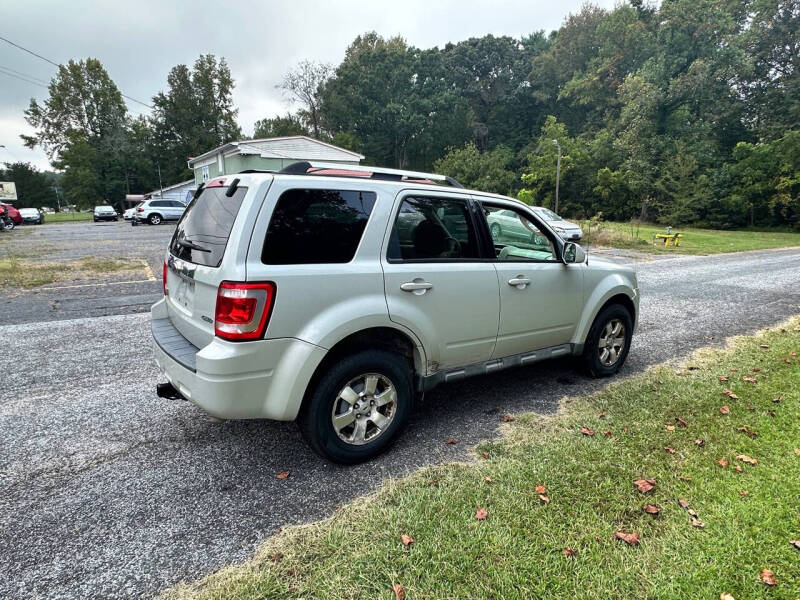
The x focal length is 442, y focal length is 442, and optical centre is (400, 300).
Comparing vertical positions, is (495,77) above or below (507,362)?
above

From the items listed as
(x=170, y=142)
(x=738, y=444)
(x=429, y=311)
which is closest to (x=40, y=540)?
(x=429, y=311)

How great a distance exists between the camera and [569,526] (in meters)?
2.38

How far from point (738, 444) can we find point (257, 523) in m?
3.33

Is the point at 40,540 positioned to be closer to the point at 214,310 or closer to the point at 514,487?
the point at 214,310

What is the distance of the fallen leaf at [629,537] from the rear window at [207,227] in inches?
104

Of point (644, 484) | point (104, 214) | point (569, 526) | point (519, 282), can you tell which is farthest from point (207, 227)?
point (104, 214)

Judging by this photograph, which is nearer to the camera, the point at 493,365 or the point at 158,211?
the point at 493,365

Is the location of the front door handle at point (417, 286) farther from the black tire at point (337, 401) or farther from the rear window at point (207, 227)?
the rear window at point (207, 227)

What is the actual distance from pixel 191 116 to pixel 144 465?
6778cm

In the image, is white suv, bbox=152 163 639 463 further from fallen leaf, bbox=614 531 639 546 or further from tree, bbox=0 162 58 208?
tree, bbox=0 162 58 208

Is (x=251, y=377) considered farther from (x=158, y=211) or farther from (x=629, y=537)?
(x=158, y=211)

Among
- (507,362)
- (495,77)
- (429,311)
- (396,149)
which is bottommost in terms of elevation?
(507,362)

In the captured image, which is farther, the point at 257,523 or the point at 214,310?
the point at 214,310

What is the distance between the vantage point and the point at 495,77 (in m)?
63.0
